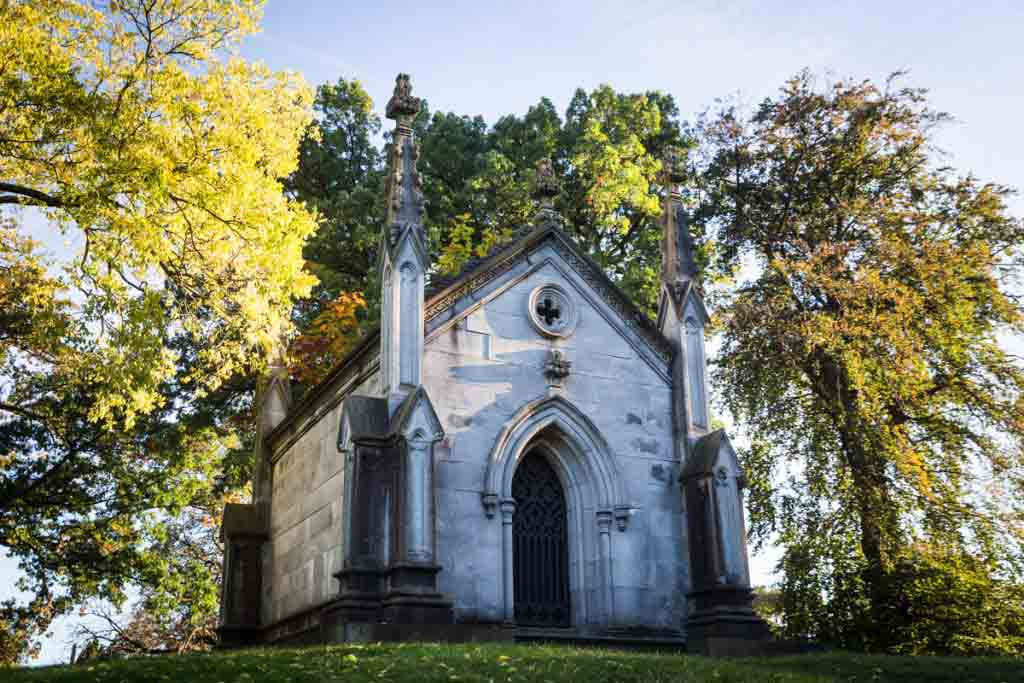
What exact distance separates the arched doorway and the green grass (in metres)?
2.51

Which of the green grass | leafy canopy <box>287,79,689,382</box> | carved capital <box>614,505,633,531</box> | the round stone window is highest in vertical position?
leafy canopy <box>287,79,689,382</box>

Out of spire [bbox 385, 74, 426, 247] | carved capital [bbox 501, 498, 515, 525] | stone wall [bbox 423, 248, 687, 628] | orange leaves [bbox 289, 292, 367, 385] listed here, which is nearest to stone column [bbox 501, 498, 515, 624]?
carved capital [bbox 501, 498, 515, 525]

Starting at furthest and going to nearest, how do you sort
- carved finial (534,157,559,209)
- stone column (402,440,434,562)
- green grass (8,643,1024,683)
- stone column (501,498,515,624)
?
carved finial (534,157,559,209) → stone column (501,498,515,624) → stone column (402,440,434,562) → green grass (8,643,1024,683)

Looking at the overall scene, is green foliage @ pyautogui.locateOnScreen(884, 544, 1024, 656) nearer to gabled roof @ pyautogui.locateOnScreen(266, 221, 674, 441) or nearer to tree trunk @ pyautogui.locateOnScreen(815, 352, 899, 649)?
tree trunk @ pyautogui.locateOnScreen(815, 352, 899, 649)

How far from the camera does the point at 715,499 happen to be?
14.7 meters

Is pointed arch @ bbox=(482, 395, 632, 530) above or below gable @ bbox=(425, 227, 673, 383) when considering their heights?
below

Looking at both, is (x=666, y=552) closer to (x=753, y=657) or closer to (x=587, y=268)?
(x=753, y=657)

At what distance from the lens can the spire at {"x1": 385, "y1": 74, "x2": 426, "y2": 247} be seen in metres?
14.3

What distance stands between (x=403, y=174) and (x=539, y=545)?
19.3ft

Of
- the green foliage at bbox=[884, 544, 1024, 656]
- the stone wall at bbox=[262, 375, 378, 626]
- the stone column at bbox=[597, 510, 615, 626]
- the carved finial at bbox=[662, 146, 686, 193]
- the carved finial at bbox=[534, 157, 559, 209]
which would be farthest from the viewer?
the green foliage at bbox=[884, 544, 1024, 656]

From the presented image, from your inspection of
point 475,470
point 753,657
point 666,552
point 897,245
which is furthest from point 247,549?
point 897,245

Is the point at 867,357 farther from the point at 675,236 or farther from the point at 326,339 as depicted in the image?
the point at 326,339

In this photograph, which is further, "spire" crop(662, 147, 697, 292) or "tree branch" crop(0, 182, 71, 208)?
"spire" crop(662, 147, 697, 292)

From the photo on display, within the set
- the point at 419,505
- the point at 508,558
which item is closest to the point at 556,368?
the point at 508,558
